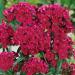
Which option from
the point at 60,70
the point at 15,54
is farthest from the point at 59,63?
the point at 15,54

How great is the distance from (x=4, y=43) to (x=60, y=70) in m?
0.52

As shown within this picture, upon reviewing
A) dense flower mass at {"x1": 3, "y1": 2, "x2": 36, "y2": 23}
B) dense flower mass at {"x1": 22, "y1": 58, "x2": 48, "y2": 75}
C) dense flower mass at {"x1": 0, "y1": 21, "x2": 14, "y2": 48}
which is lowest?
dense flower mass at {"x1": 22, "y1": 58, "x2": 48, "y2": 75}

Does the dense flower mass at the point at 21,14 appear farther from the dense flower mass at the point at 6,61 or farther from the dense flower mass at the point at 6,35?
the dense flower mass at the point at 6,61

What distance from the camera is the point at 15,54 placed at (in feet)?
11.5

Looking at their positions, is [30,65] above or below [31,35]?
below

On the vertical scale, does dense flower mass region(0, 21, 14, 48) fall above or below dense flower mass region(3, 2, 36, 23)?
below

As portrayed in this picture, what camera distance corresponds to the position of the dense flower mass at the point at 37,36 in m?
3.34

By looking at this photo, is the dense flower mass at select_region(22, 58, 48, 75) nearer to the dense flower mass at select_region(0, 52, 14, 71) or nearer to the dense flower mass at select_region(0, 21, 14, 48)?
the dense flower mass at select_region(0, 52, 14, 71)

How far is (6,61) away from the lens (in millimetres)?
3434

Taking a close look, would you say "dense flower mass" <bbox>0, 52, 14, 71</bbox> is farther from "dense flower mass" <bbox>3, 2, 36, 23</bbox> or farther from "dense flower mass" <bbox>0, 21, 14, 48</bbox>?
"dense flower mass" <bbox>3, 2, 36, 23</bbox>

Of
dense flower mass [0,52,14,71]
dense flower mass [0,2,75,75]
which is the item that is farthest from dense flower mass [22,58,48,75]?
dense flower mass [0,52,14,71]

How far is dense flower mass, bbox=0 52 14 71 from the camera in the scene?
342cm

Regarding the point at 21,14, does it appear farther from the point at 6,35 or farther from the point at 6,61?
the point at 6,61

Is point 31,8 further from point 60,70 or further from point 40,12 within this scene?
point 60,70
